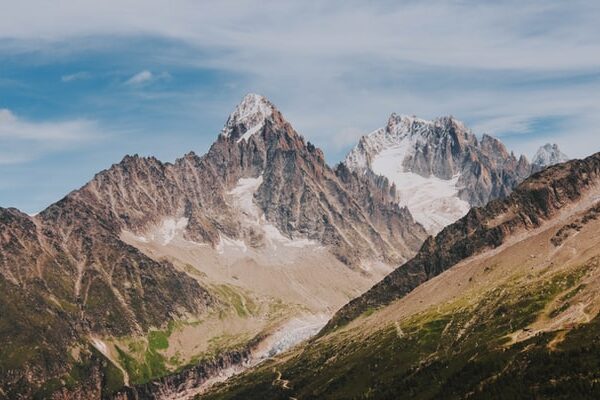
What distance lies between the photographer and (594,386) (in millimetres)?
197625

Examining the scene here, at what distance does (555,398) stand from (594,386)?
439 inches

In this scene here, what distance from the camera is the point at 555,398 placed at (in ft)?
655
